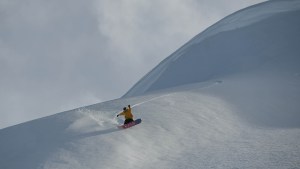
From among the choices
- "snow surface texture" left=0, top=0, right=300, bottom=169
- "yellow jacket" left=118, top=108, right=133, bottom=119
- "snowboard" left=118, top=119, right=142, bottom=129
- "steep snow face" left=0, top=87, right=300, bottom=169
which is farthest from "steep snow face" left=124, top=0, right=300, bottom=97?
"snowboard" left=118, top=119, right=142, bottom=129

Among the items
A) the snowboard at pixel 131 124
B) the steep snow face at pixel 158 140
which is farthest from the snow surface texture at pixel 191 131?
the snowboard at pixel 131 124

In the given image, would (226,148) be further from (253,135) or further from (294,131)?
(294,131)

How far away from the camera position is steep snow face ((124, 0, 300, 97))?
26.0 m

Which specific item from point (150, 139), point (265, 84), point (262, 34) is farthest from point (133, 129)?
point (262, 34)

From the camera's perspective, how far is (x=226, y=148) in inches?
473

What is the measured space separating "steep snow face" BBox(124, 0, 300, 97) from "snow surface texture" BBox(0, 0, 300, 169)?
326 mm

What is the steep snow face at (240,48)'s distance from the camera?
26047 mm

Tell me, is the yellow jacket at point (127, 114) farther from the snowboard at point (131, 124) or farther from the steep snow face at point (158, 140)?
the steep snow face at point (158, 140)

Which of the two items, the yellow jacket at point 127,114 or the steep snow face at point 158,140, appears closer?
the steep snow face at point 158,140

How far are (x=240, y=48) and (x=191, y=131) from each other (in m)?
16.9

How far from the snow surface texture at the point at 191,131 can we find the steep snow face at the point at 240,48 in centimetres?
33

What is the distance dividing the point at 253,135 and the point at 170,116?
12.3 ft

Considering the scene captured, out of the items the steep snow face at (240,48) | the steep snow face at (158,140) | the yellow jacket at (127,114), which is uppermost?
the steep snow face at (240,48)

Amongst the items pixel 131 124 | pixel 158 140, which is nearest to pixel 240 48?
pixel 131 124
